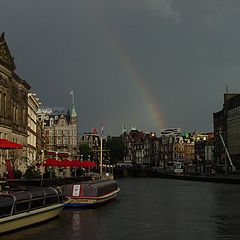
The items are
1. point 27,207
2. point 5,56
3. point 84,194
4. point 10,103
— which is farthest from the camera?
point 10,103

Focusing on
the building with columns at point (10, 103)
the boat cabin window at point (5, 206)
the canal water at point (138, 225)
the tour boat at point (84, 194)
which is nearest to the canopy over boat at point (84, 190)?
the tour boat at point (84, 194)

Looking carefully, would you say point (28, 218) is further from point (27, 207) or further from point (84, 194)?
point (84, 194)

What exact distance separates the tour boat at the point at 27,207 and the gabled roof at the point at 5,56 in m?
61.6

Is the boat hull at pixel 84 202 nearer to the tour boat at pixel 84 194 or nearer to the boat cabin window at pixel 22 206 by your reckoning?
the tour boat at pixel 84 194

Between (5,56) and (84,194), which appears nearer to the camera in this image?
(84,194)

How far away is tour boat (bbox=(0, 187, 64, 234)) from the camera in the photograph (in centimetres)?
3750

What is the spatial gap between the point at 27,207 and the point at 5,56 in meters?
70.1

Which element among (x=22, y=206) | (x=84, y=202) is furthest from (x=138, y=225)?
(x=84, y=202)

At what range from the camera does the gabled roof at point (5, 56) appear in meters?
103

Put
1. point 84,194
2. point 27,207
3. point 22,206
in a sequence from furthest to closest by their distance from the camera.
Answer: point 84,194, point 27,207, point 22,206

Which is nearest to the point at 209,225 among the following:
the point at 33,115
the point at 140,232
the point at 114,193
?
the point at 140,232

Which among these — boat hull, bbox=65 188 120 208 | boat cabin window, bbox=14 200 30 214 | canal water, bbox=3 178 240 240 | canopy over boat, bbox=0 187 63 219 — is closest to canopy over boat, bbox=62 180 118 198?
boat hull, bbox=65 188 120 208

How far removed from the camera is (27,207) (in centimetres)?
4081

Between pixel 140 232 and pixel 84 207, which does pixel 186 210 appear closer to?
pixel 84 207
